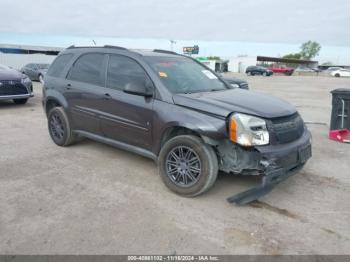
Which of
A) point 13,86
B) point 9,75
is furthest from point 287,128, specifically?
point 9,75

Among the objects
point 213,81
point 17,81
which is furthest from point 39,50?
point 213,81

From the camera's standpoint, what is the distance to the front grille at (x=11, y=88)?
9.41 metres

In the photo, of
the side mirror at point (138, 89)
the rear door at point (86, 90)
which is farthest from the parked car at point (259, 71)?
the side mirror at point (138, 89)

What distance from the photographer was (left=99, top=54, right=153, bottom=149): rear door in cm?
421

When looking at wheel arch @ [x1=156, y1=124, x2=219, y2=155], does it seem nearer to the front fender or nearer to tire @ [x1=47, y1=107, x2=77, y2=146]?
the front fender

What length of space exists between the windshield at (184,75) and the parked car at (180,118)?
0.06 feet

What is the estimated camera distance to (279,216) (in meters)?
3.45

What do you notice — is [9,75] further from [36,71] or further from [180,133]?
[36,71]

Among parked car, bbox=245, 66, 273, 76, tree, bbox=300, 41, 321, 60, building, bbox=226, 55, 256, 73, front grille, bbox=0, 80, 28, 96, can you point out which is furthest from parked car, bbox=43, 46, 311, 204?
tree, bbox=300, 41, 321, 60

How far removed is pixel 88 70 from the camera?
5.08 metres

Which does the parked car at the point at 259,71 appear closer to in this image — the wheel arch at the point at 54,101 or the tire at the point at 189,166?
the wheel arch at the point at 54,101

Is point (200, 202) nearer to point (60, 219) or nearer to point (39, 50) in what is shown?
point (60, 219)

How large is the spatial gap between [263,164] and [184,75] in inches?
72.6

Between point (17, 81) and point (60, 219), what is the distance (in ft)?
25.7
